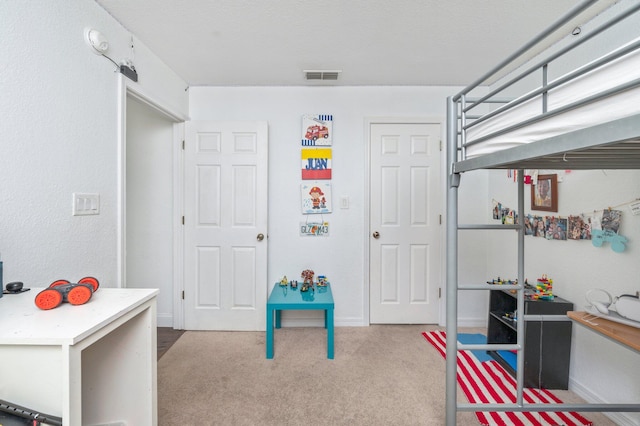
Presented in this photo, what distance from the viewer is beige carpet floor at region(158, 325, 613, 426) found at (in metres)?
1.55

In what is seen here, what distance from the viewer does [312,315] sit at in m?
2.67

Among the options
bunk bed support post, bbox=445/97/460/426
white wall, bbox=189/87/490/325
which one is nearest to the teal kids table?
white wall, bbox=189/87/490/325

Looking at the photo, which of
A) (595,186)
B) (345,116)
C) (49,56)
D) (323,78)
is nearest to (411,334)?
(595,186)

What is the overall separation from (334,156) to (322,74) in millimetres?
745

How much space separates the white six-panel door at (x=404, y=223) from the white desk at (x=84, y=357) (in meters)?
2.04

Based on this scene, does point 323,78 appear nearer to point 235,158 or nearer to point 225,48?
point 225,48

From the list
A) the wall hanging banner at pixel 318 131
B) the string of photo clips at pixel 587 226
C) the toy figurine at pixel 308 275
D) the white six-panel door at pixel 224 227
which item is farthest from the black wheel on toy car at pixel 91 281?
the string of photo clips at pixel 587 226

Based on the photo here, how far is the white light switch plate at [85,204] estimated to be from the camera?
146 cm

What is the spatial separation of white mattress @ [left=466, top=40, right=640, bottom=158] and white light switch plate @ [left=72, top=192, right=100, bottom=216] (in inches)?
82.1

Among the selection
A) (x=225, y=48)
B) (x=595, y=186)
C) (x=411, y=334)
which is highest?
(x=225, y=48)

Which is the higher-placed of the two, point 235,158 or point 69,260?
point 235,158

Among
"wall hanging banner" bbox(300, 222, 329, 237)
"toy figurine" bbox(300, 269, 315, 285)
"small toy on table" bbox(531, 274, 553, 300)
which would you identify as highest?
"wall hanging banner" bbox(300, 222, 329, 237)

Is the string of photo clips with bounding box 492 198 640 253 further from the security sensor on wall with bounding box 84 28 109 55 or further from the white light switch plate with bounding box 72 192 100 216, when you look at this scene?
the security sensor on wall with bounding box 84 28 109 55

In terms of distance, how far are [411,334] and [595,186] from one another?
1.79m
